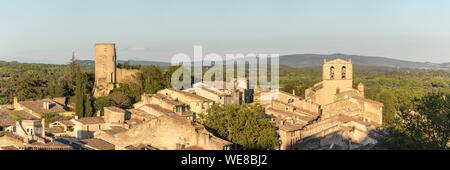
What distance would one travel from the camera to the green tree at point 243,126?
2105 cm

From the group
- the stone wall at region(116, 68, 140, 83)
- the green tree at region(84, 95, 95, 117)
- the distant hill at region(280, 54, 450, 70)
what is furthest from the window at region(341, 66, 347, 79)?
the distant hill at region(280, 54, 450, 70)

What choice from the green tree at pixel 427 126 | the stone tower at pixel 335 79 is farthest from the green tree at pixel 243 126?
the stone tower at pixel 335 79

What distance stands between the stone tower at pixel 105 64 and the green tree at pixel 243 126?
652 inches

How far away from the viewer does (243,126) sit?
2205 centimetres

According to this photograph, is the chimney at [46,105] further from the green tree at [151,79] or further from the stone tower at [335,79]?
the stone tower at [335,79]

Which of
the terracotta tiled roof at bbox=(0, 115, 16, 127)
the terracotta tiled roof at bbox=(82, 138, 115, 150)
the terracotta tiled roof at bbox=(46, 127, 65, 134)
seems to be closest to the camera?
the terracotta tiled roof at bbox=(82, 138, 115, 150)

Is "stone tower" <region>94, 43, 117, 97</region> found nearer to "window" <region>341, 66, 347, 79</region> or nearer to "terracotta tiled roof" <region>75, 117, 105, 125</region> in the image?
"terracotta tiled roof" <region>75, 117, 105, 125</region>

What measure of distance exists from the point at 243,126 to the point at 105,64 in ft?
63.0

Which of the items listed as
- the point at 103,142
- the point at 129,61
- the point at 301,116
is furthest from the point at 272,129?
the point at 129,61

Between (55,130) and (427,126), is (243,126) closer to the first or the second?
(427,126)

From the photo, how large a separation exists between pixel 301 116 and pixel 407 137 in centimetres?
1159

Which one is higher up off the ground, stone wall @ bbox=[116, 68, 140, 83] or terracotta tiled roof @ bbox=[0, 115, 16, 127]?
stone wall @ bbox=[116, 68, 140, 83]

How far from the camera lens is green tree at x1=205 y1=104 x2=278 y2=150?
21.0 meters

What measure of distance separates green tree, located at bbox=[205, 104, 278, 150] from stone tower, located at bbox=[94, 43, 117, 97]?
54.4ft
